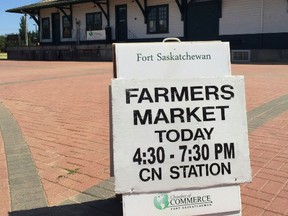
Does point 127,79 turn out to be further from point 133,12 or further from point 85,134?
point 133,12

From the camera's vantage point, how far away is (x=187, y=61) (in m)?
2.75

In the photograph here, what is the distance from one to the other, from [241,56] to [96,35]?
12287 mm

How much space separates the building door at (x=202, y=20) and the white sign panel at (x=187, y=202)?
21522 millimetres

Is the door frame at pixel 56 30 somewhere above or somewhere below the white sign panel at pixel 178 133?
above

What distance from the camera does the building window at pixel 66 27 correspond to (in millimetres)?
32125

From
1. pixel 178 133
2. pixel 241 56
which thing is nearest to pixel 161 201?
pixel 178 133

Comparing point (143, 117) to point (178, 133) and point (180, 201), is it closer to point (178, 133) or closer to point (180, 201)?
point (178, 133)

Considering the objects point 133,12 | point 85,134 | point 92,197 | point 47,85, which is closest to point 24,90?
point 47,85

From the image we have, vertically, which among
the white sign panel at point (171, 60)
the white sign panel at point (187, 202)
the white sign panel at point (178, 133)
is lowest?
the white sign panel at point (187, 202)

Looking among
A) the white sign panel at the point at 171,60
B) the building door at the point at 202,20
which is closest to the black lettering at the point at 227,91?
the white sign panel at the point at 171,60

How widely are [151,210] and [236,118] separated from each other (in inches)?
33.8

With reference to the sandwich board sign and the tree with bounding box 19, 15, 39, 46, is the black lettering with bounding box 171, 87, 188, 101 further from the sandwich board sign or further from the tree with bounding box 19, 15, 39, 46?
the tree with bounding box 19, 15, 39, 46

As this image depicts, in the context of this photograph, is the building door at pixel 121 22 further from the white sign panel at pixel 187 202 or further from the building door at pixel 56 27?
the white sign panel at pixel 187 202

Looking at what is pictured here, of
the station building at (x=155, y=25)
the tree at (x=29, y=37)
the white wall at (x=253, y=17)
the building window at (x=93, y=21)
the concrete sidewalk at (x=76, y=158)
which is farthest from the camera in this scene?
the tree at (x=29, y=37)
